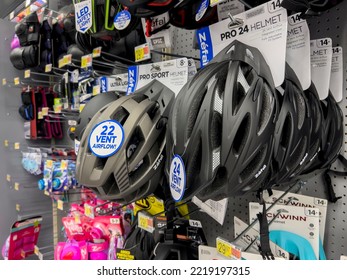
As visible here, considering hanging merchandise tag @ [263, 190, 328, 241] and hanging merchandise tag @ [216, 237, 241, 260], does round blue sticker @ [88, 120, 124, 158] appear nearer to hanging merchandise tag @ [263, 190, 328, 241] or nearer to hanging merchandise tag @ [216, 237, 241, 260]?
hanging merchandise tag @ [216, 237, 241, 260]

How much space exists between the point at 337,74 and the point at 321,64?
6cm

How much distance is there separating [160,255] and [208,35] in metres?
0.61

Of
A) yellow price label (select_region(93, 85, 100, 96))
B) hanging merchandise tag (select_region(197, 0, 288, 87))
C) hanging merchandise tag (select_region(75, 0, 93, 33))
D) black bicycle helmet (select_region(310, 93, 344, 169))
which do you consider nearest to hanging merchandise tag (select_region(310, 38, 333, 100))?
black bicycle helmet (select_region(310, 93, 344, 169))

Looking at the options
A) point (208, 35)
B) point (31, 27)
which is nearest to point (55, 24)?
point (31, 27)

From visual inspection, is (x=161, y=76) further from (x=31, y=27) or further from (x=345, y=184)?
(x=31, y=27)

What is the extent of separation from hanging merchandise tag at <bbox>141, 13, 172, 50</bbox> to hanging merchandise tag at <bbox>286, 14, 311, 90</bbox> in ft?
1.26

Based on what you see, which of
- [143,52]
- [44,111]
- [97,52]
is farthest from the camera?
[44,111]

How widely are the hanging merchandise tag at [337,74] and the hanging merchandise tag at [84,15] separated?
30.3 inches

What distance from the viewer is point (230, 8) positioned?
0.76 metres

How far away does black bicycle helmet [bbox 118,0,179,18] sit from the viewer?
729mm

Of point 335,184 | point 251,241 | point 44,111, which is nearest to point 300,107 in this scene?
point 335,184

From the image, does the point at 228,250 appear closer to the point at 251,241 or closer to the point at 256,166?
the point at 251,241
